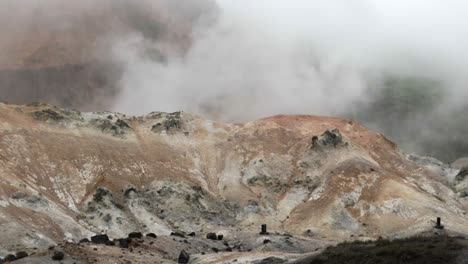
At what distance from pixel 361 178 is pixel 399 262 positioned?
133 meters

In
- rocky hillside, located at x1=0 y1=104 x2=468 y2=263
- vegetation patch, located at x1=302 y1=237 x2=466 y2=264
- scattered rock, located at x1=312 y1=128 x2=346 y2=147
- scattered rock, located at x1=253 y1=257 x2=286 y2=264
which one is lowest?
vegetation patch, located at x1=302 y1=237 x2=466 y2=264

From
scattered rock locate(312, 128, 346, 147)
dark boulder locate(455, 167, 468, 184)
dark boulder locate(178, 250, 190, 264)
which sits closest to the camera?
dark boulder locate(178, 250, 190, 264)

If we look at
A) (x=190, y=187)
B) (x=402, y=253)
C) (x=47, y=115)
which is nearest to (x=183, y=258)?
(x=402, y=253)

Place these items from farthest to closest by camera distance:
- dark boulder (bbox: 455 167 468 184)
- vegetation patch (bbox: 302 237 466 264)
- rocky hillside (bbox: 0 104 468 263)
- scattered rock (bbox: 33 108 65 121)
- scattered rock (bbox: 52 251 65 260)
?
dark boulder (bbox: 455 167 468 184), scattered rock (bbox: 33 108 65 121), rocky hillside (bbox: 0 104 468 263), scattered rock (bbox: 52 251 65 260), vegetation patch (bbox: 302 237 466 264)

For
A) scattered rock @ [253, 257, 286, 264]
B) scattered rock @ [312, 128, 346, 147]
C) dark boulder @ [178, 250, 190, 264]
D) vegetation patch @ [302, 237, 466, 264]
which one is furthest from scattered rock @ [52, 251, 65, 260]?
scattered rock @ [312, 128, 346, 147]

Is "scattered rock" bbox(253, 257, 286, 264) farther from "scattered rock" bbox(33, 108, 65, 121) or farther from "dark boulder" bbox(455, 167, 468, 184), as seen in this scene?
"dark boulder" bbox(455, 167, 468, 184)

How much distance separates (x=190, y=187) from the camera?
171 meters

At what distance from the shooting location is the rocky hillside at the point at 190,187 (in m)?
146

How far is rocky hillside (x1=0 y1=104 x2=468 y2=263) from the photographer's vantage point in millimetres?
146375

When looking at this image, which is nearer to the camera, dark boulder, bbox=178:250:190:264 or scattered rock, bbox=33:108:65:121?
dark boulder, bbox=178:250:190:264

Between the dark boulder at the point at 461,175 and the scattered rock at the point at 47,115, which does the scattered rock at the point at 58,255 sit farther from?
the dark boulder at the point at 461,175

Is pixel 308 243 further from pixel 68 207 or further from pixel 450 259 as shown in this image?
pixel 450 259

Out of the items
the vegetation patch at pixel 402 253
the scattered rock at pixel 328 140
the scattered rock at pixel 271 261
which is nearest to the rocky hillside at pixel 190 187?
the scattered rock at pixel 328 140

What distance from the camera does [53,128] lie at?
600 ft
